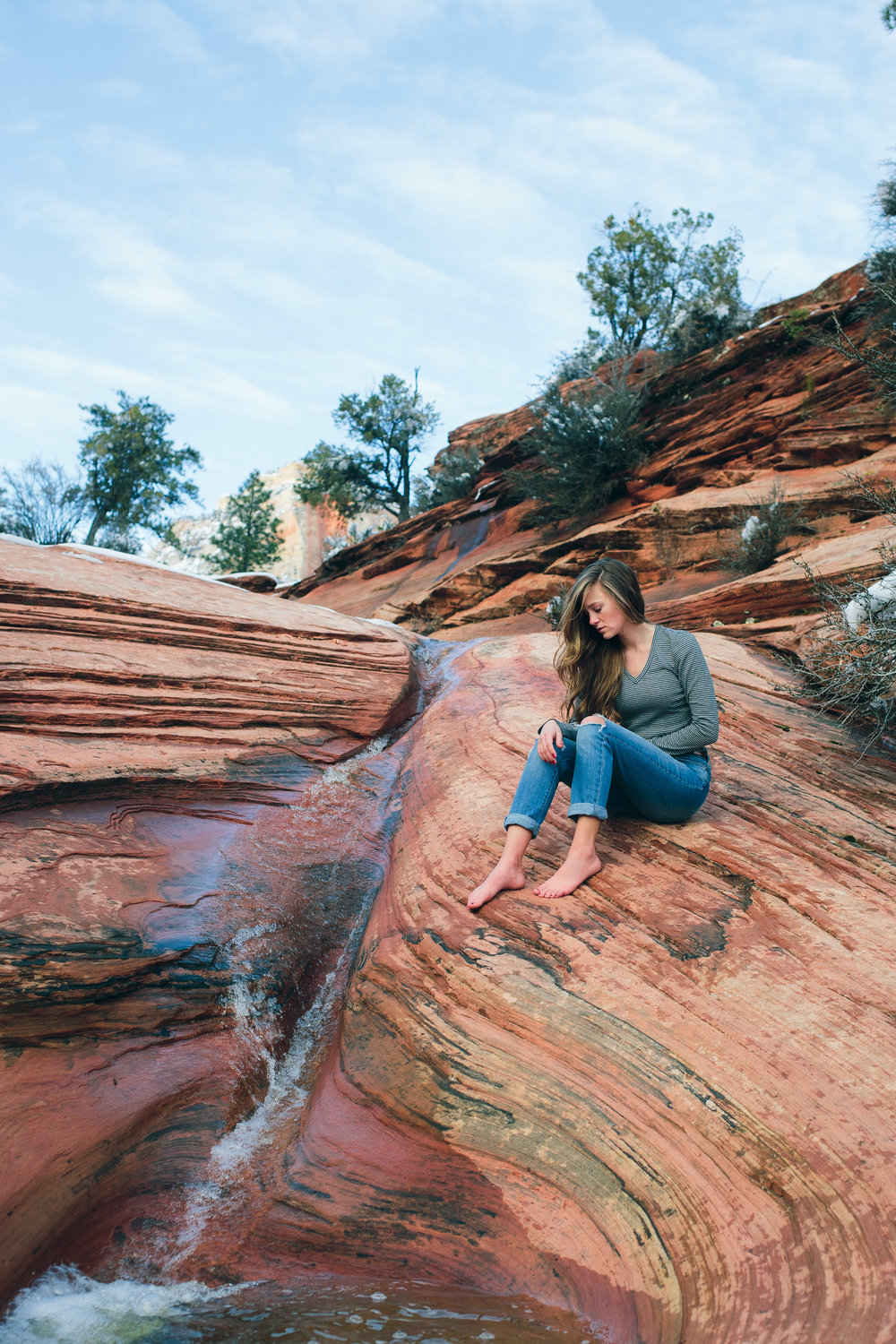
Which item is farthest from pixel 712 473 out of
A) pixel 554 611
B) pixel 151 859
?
pixel 151 859

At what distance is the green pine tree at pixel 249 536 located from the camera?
35219 millimetres

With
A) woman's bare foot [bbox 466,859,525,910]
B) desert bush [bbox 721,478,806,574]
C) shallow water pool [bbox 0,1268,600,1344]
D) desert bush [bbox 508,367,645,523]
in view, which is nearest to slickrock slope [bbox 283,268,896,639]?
desert bush [bbox 721,478,806,574]

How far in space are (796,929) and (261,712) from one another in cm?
356

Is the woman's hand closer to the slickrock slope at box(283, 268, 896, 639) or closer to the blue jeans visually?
the blue jeans

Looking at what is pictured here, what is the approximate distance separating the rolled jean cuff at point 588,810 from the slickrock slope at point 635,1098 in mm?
284

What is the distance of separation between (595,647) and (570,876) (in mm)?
1026

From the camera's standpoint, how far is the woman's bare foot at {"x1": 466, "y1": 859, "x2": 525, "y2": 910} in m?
3.06

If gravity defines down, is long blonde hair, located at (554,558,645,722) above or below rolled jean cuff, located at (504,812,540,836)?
above

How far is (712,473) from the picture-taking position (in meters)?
10.5

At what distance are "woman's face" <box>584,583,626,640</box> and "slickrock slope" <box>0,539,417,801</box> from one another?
2.40m

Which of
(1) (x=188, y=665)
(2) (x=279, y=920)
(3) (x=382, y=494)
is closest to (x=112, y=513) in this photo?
(3) (x=382, y=494)

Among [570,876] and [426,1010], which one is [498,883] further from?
[426,1010]

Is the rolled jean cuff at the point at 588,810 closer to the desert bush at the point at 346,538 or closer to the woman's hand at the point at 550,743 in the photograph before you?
the woman's hand at the point at 550,743

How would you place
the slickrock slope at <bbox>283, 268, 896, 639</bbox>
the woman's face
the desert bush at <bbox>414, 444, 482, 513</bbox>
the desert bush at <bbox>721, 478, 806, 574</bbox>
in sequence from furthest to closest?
the desert bush at <bbox>414, 444, 482, 513</bbox> < the slickrock slope at <bbox>283, 268, 896, 639</bbox> < the desert bush at <bbox>721, 478, 806, 574</bbox> < the woman's face
